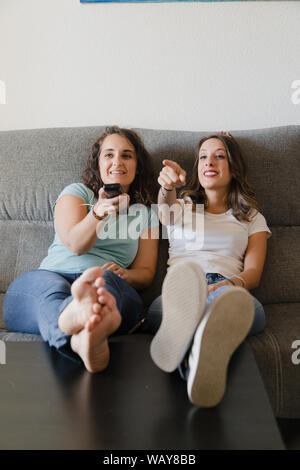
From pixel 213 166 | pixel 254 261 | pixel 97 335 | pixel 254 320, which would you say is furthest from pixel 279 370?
pixel 213 166

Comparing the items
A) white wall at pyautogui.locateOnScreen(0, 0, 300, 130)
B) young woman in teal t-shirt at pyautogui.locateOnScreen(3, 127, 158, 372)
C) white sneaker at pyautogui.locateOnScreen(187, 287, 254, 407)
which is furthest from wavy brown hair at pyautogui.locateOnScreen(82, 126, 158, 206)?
white sneaker at pyautogui.locateOnScreen(187, 287, 254, 407)

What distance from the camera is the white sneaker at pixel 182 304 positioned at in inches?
33.4

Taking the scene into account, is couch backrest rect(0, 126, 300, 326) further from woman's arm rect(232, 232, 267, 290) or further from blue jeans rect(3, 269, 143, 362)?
blue jeans rect(3, 269, 143, 362)

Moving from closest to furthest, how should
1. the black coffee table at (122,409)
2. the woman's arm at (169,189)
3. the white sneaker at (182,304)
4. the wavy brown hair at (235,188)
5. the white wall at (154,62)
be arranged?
1. the black coffee table at (122,409)
2. the white sneaker at (182,304)
3. the woman's arm at (169,189)
4. the wavy brown hair at (235,188)
5. the white wall at (154,62)

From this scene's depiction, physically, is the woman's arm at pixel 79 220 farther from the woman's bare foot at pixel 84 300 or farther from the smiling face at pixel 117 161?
the woman's bare foot at pixel 84 300

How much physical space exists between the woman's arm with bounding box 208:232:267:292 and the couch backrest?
122 mm

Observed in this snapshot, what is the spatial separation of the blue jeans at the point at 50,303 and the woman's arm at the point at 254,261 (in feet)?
1.12

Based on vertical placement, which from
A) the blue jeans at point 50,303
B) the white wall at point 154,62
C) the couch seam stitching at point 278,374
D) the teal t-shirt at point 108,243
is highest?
the white wall at point 154,62

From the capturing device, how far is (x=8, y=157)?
1.66 meters

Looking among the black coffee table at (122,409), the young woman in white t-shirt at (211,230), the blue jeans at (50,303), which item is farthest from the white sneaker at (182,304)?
the blue jeans at (50,303)

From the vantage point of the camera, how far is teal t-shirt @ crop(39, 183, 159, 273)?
139cm

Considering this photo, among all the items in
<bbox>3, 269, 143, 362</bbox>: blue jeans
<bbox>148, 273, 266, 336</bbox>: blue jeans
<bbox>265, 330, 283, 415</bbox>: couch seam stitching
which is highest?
<bbox>3, 269, 143, 362</bbox>: blue jeans

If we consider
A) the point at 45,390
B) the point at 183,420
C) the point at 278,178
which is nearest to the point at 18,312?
the point at 45,390

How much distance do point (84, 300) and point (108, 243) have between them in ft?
1.84
